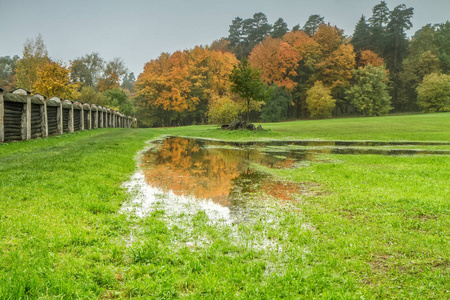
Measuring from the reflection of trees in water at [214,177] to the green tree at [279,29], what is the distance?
79.1 meters

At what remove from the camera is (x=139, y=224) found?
5.28m

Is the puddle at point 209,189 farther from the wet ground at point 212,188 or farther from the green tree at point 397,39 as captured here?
the green tree at point 397,39

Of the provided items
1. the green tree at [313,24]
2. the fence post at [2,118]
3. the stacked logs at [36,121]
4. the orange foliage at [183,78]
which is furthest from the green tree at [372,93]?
the fence post at [2,118]

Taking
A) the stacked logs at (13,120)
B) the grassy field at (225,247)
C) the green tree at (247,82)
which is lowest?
the grassy field at (225,247)

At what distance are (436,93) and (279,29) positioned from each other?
146 feet

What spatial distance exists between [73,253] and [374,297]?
3.72 meters

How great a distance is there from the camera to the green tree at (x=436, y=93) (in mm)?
58906

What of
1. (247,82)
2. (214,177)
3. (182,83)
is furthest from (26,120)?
(182,83)

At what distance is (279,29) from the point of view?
85.4 m

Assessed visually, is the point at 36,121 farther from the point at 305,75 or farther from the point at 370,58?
the point at 370,58

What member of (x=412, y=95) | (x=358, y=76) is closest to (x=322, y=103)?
(x=358, y=76)

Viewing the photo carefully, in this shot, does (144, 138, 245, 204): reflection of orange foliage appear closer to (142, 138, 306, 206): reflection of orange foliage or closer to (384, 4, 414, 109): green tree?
(142, 138, 306, 206): reflection of orange foliage

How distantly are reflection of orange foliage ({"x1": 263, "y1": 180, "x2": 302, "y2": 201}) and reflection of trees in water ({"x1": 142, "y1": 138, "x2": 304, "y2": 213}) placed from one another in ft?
0.10

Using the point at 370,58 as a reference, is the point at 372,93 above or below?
below
